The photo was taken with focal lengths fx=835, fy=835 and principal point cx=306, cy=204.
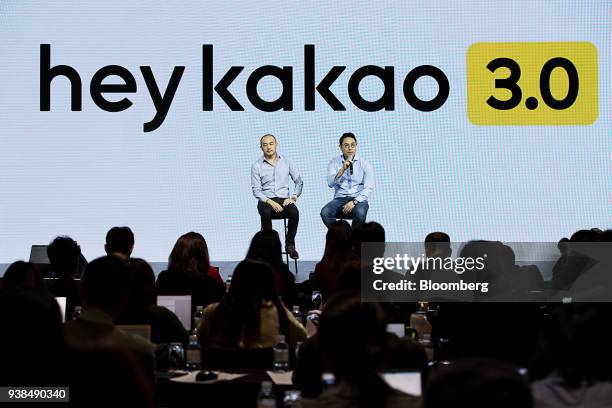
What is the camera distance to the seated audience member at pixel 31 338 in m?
2.26

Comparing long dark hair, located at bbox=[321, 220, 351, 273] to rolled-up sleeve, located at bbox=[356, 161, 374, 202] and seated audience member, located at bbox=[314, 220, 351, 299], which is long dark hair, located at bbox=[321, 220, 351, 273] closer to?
seated audience member, located at bbox=[314, 220, 351, 299]

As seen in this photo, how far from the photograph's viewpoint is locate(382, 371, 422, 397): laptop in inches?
92.8

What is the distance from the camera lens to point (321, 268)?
5.05 metres

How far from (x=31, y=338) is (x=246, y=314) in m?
1.54

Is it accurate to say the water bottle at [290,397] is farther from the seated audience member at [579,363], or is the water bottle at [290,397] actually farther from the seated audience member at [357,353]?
the seated audience member at [579,363]

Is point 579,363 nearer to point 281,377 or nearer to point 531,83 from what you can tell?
point 281,377

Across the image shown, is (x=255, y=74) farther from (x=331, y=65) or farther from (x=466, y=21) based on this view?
(x=466, y=21)

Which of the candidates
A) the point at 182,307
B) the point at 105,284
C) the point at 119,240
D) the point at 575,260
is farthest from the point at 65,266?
the point at 575,260

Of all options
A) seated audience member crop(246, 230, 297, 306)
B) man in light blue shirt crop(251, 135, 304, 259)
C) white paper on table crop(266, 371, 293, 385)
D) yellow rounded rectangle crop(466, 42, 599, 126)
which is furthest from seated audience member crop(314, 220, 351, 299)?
yellow rounded rectangle crop(466, 42, 599, 126)

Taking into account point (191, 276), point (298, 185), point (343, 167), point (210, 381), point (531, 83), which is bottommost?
point (210, 381)

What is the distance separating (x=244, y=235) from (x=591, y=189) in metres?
4.09

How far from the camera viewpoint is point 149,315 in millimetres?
3721

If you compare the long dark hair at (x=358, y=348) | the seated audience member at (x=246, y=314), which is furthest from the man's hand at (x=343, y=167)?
the long dark hair at (x=358, y=348)

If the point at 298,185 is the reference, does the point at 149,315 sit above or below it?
below
